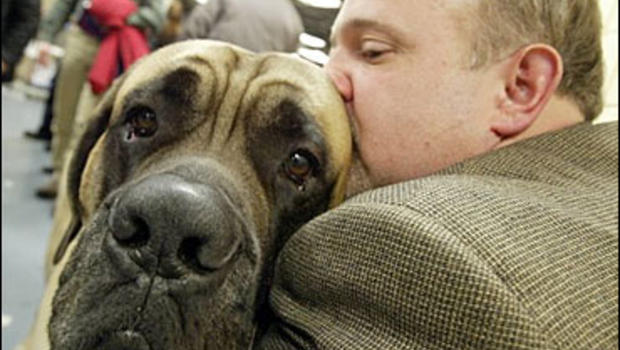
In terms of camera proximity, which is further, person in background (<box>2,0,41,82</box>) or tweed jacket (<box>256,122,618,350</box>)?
person in background (<box>2,0,41,82</box>)

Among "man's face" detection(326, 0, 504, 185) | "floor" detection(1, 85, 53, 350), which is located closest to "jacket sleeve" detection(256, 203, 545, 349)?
"man's face" detection(326, 0, 504, 185)

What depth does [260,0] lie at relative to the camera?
1.70 metres

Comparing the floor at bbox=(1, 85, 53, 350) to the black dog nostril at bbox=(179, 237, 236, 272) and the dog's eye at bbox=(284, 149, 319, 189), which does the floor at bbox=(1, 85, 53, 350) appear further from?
the black dog nostril at bbox=(179, 237, 236, 272)

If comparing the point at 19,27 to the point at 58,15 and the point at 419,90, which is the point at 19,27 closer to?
the point at 58,15

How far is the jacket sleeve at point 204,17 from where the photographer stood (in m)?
1.82

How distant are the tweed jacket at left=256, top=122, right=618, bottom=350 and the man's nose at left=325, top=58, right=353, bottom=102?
52 centimetres

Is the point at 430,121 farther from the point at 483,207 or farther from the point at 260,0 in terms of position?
the point at 260,0

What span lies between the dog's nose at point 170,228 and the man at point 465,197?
12 centimetres

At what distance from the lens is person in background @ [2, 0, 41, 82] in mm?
3492

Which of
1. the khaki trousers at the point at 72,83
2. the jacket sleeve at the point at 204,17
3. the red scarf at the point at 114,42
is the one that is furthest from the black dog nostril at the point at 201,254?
the khaki trousers at the point at 72,83

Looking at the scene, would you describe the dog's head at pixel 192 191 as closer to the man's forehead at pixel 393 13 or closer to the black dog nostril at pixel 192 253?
the black dog nostril at pixel 192 253

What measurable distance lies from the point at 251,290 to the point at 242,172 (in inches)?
11.8

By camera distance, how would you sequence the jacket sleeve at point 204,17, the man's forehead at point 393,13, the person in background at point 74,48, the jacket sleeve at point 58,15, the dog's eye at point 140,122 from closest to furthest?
the man's forehead at point 393,13 < the dog's eye at point 140,122 < the jacket sleeve at point 204,17 < the person in background at point 74,48 < the jacket sleeve at point 58,15

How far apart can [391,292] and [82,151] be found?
47.3 inches
